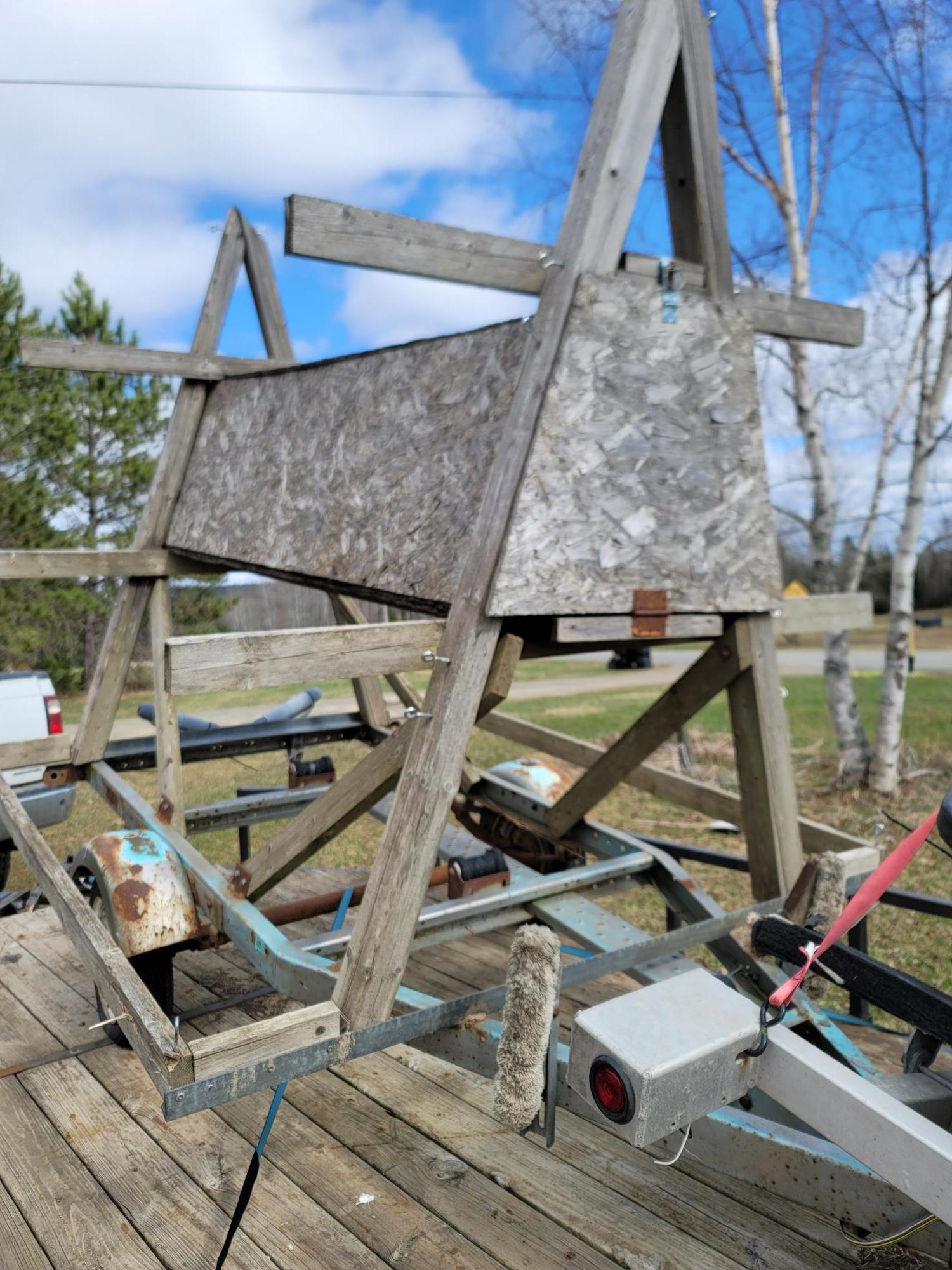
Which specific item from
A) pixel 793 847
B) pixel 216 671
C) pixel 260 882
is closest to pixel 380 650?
pixel 216 671

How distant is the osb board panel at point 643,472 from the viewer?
284 cm

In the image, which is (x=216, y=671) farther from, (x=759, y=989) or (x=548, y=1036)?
(x=759, y=989)

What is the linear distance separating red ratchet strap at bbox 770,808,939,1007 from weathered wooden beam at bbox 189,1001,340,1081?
1.22 m

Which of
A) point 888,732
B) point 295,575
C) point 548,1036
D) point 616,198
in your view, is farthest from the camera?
point 888,732

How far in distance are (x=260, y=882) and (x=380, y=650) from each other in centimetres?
108

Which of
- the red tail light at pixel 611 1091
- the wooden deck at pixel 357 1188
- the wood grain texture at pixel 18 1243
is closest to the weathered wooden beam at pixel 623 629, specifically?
the red tail light at pixel 611 1091

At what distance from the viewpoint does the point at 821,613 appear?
364 centimetres

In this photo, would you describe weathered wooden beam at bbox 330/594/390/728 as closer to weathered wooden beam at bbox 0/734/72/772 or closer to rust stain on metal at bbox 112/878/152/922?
weathered wooden beam at bbox 0/734/72/772

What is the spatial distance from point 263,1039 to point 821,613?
101 inches

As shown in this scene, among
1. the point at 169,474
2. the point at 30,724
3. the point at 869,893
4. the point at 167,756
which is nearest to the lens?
the point at 869,893

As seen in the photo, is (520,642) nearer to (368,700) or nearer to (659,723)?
(659,723)

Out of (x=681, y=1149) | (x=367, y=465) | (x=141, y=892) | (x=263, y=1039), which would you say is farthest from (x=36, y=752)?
(x=681, y=1149)

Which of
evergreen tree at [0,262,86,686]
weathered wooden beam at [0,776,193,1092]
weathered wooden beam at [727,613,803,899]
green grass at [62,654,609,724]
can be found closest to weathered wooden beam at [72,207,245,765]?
weathered wooden beam at [0,776,193,1092]

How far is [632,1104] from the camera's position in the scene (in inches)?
67.9
